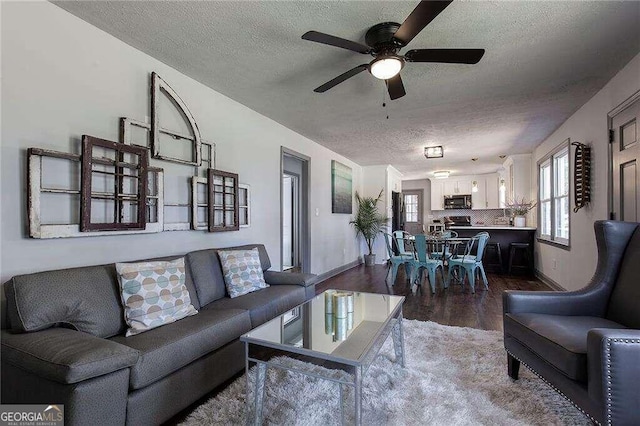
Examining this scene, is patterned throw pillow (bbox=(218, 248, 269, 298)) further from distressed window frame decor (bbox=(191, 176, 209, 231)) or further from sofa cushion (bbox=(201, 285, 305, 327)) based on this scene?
distressed window frame decor (bbox=(191, 176, 209, 231))

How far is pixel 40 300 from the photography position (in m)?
1.62

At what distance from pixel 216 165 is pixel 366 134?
2646mm

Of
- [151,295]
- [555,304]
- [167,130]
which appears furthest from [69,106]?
[555,304]

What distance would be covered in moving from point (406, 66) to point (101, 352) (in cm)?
293

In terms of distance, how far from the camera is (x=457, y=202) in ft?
32.8

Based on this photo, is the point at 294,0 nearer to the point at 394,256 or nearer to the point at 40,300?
the point at 40,300

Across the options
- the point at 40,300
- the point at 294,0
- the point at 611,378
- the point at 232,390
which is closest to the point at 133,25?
the point at 294,0

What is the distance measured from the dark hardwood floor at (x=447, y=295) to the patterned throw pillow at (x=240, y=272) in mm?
1827

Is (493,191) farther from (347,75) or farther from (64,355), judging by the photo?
(64,355)

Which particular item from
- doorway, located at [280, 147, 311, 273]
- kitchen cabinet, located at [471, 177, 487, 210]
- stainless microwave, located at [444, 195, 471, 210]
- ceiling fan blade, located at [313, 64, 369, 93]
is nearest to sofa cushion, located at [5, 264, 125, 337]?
ceiling fan blade, located at [313, 64, 369, 93]

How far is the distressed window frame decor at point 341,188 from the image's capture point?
6188 millimetres

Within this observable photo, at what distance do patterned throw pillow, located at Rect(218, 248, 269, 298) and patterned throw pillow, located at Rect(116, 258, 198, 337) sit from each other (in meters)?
0.55

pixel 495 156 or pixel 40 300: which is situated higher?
pixel 495 156

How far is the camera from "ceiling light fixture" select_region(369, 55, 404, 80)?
7.22 ft
